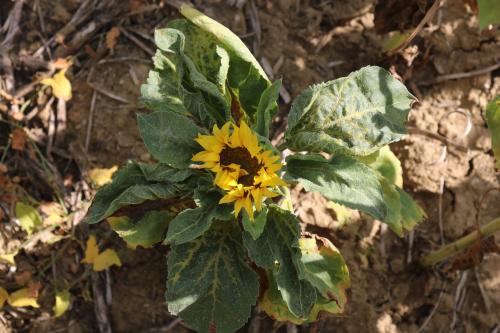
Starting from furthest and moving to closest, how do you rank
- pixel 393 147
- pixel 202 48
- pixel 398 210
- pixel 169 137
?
pixel 393 147
pixel 398 210
pixel 202 48
pixel 169 137

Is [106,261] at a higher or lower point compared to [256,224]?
lower

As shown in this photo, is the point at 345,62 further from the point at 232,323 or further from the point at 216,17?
the point at 232,323

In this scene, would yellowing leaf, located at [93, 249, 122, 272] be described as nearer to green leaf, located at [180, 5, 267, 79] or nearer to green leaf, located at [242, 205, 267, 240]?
green leaf, located at [242, 205, 267, 240]

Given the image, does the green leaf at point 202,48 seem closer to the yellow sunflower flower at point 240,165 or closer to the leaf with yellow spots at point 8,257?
the yellow sunflower flower at point 240,165

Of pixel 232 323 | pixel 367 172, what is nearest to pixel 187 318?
pixel 232 323

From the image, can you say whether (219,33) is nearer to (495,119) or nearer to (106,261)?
(495,119)

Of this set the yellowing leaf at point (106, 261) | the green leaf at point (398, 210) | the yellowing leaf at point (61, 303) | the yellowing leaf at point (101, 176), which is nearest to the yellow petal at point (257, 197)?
the green leaf at point (398, 210)

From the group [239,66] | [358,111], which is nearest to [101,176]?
[239,66]
